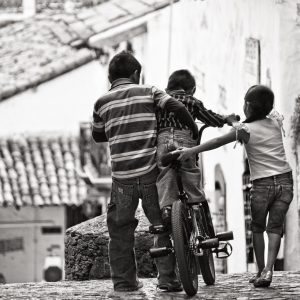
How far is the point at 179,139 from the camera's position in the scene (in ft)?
29.9

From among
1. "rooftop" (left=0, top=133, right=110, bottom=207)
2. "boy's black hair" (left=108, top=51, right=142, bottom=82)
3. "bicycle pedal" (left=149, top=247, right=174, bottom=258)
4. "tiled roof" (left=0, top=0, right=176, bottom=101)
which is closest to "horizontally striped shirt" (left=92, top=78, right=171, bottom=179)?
"boy's black hair" (left=108, top=51, right=142, bottom=82)

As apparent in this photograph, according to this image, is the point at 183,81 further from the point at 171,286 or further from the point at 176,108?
the point at 171,286

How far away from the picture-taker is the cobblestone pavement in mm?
8969

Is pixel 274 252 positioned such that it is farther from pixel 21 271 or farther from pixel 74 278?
pixel 21 271

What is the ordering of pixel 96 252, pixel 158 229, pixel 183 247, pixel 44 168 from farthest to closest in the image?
1. pixel 44 168
2. pixel 96 252
3. pixel 158 229
4. pixel 183 247

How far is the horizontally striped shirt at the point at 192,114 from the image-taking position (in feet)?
29.9

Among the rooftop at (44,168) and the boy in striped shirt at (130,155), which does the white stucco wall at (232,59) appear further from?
the rooftop at (44,168)

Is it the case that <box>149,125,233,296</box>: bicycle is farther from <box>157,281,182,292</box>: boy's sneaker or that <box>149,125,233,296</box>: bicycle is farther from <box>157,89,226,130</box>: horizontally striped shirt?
<box>157,89,226,130</box>: horizontally striped shirt

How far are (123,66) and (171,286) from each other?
163 cm

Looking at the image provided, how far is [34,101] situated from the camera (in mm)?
30469

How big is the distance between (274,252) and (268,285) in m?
0.26

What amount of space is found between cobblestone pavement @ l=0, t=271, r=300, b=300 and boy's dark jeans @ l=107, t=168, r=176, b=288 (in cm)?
15

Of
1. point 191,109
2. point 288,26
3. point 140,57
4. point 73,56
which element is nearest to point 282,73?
point 288,26

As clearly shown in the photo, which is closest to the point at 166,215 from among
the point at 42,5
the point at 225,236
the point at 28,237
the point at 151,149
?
the point at 151,149
